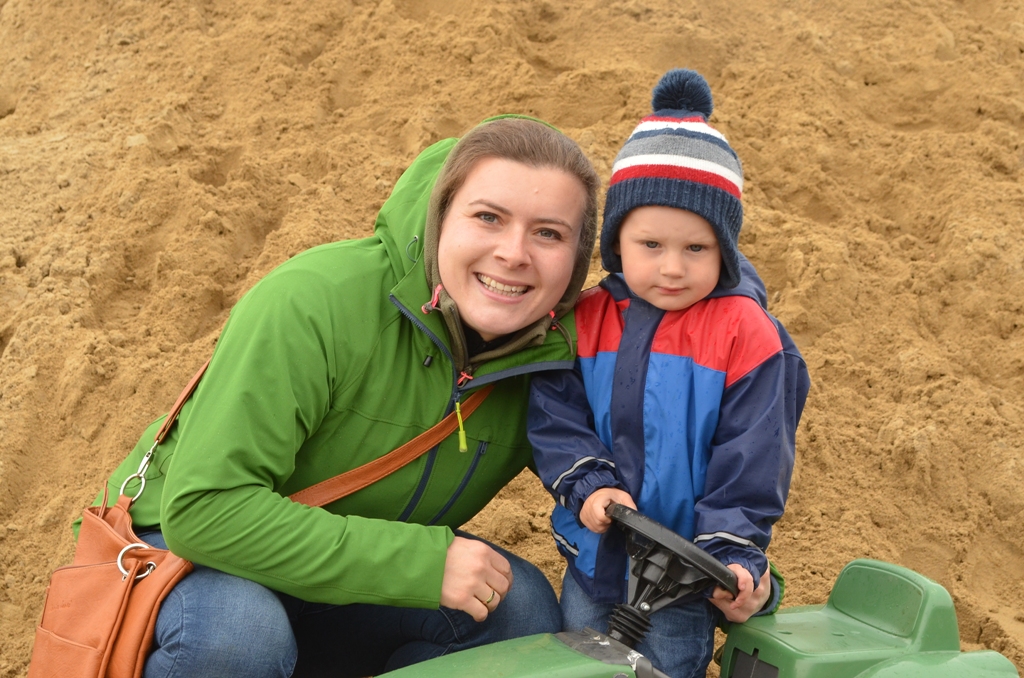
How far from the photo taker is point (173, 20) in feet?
15.4

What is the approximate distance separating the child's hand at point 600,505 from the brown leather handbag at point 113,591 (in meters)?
0.33

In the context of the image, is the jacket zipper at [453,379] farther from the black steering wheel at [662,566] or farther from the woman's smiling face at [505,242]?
the black steering wheel at [662,566]

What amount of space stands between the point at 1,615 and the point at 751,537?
2183mm

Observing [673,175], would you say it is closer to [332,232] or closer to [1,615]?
[332,232]

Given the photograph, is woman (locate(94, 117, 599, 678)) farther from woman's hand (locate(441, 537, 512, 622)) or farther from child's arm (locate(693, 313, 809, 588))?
child's arm (locate(693, 313, 809, 588))

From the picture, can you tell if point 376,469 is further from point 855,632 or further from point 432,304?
point 855,632

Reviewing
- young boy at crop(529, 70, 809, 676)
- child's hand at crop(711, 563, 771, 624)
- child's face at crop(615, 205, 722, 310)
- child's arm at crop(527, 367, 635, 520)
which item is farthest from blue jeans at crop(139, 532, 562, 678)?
child's face at crop(615, 205, 722, 310)

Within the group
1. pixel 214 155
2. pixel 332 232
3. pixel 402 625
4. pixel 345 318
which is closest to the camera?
pixel 345 318

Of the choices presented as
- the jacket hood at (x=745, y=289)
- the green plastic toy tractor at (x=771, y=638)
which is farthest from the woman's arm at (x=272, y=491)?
the jacket hood at (x=745, y=289)

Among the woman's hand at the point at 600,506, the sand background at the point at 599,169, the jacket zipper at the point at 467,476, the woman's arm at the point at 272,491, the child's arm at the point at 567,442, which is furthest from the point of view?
the sand background at the point at 599,169

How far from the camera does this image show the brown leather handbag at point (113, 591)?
6.47ft

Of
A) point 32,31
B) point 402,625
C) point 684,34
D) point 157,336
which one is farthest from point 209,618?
point 32,31

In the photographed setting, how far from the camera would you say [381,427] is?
2188 mm

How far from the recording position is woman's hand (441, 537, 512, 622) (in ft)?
6.66
